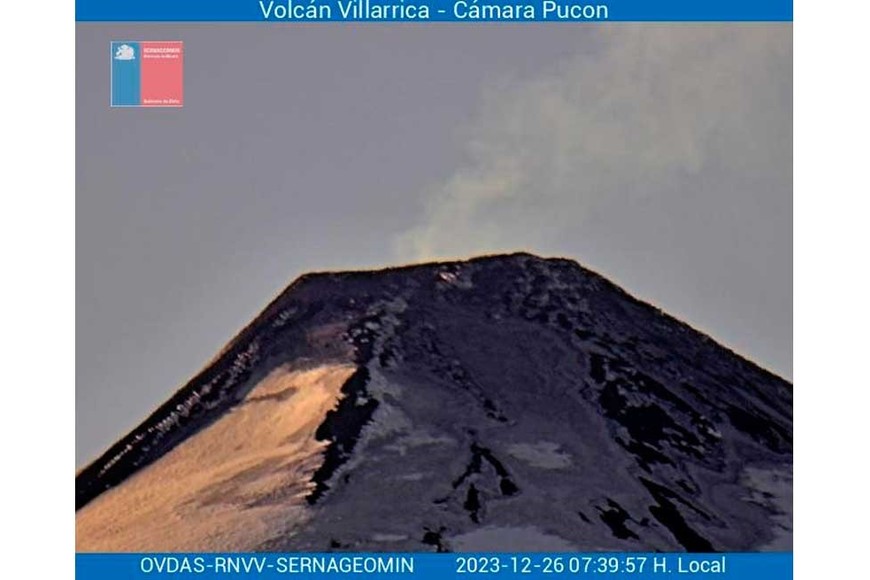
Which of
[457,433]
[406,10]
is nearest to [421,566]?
[457,433]

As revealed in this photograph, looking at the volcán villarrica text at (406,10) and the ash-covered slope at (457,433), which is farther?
the ash-covered slope at (457,433)

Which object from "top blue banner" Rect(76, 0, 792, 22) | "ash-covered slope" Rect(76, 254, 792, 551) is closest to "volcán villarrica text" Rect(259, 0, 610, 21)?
"top blue banner" Rect(76, 0, 792, 22)

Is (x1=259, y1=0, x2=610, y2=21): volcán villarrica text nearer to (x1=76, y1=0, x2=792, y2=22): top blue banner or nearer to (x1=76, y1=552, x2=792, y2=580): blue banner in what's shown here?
(x1=76, y1=0, x2=792, y2=22): top blue banner

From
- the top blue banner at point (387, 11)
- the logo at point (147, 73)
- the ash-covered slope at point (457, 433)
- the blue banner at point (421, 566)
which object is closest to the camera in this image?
the blue banner at point (421, 566)

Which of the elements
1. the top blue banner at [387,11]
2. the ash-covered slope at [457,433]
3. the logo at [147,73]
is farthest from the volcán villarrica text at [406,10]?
the ash-covered slope at [457,433]

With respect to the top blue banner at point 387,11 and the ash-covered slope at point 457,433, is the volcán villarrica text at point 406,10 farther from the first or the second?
the ash-covered slope at point 457,433

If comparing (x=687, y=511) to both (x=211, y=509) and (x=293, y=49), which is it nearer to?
(x=211, y=509)

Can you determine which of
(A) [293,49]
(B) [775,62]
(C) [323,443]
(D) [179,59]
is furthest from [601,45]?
(C) [323,443]

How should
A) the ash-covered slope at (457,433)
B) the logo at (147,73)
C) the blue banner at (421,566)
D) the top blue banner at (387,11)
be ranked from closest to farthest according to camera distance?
1. the blue banner at (421,566)
2. the top blue banner at (387,11)
3. the logo at (147,73)
4. the ash-covered slope at (457,433)

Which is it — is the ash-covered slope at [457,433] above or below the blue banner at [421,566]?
above
